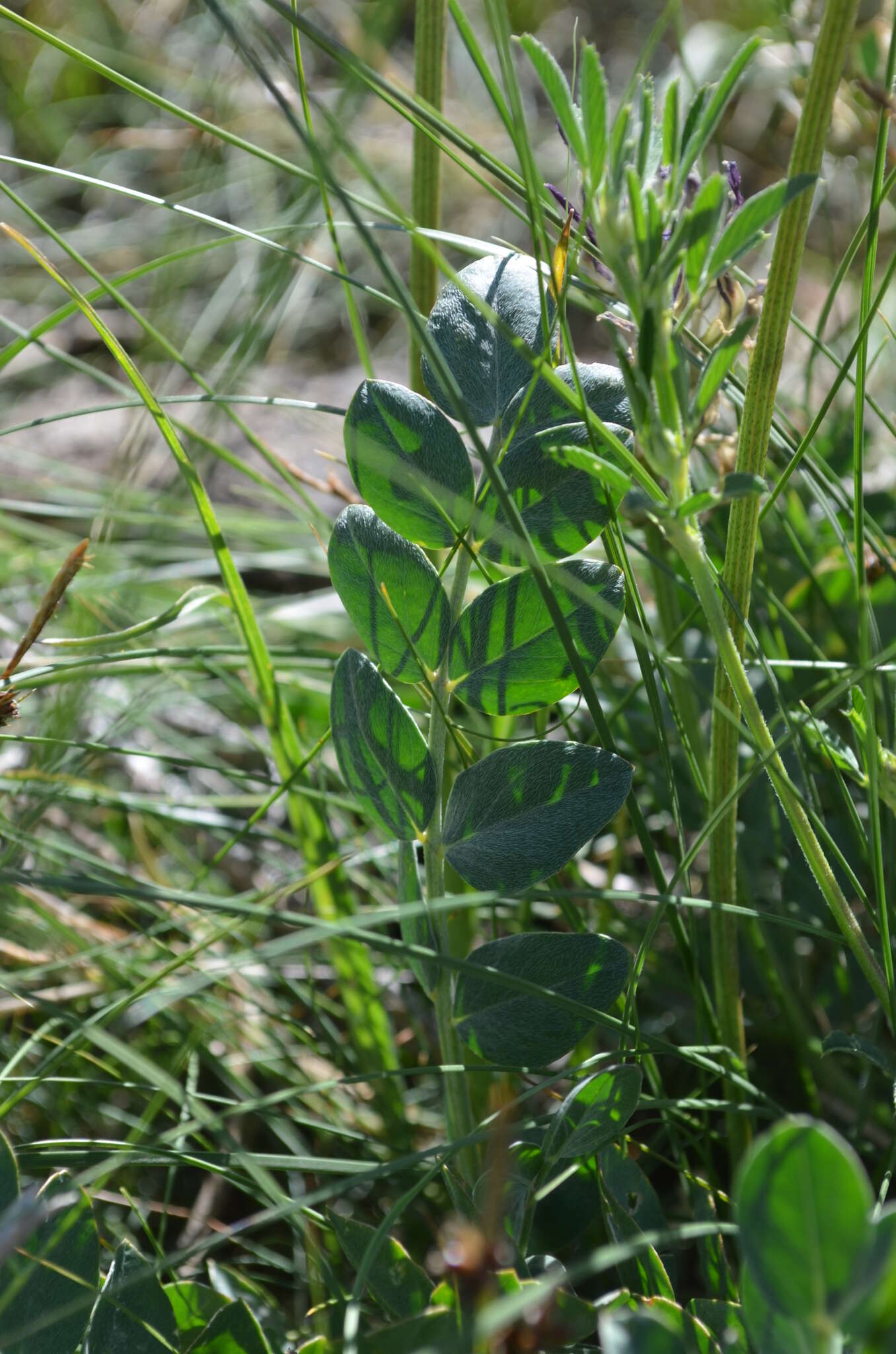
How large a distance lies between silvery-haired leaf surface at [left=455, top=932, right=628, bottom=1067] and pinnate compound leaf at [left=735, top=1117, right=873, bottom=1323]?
184 millimetres

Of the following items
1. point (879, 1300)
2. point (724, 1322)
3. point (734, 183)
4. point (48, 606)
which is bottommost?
point (724, 1322)

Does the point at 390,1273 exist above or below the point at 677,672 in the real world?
below

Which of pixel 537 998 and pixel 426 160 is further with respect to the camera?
pixel 426 160

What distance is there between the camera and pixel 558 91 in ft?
1.32

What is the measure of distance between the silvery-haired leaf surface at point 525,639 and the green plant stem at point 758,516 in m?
0.06

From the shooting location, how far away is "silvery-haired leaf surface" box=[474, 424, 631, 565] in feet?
1.68

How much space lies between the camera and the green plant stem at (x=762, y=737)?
1.45ft

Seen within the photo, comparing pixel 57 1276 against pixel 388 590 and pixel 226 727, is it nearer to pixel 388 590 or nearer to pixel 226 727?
pixel 388 590

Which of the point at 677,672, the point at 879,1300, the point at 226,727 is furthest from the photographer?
the point at 226,727

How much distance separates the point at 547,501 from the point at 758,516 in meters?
0.10

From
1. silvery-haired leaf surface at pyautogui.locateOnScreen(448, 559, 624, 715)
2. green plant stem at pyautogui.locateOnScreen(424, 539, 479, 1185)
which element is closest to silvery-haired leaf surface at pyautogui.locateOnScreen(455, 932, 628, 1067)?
green plant stem at pyautogui.locateOnScreen(424, 539, 479, 1185)

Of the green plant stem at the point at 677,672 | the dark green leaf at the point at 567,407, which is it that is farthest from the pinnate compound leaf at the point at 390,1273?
the dark green leaf at the point at 567,407

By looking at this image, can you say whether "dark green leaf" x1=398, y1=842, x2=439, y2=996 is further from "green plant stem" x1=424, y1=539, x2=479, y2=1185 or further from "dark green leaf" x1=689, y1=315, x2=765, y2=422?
"dark green leaf" x1=689, y1=315, x2=765, y2=422

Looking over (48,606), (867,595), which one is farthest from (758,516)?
(48,606)
